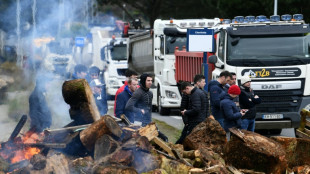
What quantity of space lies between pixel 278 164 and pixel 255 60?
5644mm

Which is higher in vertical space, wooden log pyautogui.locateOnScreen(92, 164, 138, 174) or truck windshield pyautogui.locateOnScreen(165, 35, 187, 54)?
truck windshield pyautogui.locateOnScreen(165, 35, 187, 54)

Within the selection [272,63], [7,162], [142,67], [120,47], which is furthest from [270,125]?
[120,47]

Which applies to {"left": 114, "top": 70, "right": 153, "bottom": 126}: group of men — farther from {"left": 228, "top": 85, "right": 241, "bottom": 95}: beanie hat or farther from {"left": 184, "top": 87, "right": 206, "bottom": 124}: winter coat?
{"left": 228, "top": 85, "right": 241, "bottom": 95}: beanie hat

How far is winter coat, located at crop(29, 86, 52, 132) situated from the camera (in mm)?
11047

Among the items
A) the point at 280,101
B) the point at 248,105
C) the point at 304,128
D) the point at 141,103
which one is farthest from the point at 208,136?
the point at 280,101

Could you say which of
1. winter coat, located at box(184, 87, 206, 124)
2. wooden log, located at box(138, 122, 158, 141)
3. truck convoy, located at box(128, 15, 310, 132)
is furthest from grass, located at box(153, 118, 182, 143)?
wooden log, located at box(138, 122, 158, 141)

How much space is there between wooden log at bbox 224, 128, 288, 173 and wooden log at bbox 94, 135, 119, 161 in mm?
1940

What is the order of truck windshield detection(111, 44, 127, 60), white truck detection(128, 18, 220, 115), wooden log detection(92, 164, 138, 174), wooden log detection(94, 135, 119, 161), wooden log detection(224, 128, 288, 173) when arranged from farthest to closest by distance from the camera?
1. truck windshield detection(111, 44, 127, 60)
2. white truck detection(128, 18, 220, 115)
3. wooden log detection(224, 128, 288, 173)
4. wooden log detection(94, 135, 119, 161)
5. wooden log detection(92, 164, 138, 174)

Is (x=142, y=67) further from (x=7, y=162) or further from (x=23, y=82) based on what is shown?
(x=7, y=162)

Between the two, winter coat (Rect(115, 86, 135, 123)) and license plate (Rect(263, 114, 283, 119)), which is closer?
winter coat (Rect(115, 86, 135, 123))

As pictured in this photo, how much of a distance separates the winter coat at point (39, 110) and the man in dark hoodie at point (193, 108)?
2.51 meters

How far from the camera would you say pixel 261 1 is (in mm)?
37312

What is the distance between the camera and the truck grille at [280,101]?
14266mm

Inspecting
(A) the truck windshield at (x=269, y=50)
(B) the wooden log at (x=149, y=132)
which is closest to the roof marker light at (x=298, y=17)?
(A) the truck windshield at (x=269, y=50)
